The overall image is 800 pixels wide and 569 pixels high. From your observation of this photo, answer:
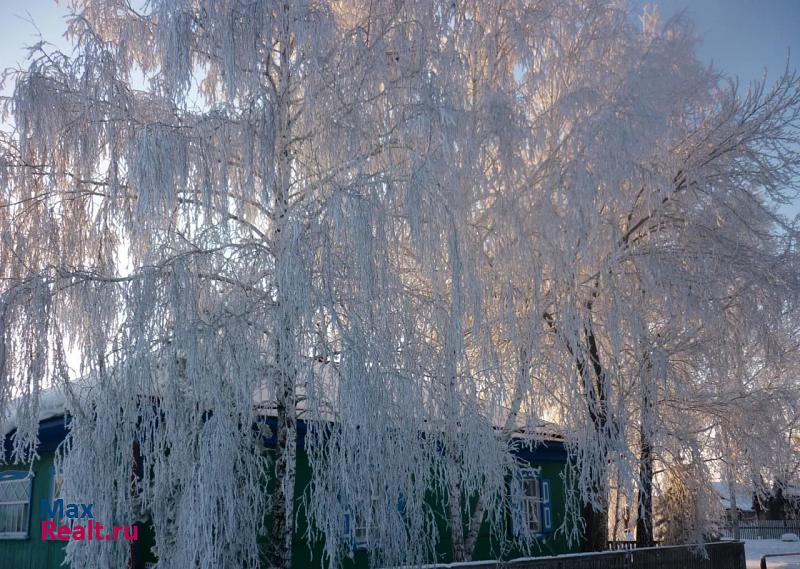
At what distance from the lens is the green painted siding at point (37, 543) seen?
1123cm

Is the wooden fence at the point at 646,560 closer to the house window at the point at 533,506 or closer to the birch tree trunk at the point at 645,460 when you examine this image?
the birch tree trunk at the point at 645,460

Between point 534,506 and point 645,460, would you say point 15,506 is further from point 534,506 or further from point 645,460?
point 645,460

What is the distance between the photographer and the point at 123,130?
8469mm

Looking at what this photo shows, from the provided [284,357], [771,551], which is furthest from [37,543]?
[771,551]

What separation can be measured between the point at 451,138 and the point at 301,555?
263 inches

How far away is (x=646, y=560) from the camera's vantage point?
1292 centimetres

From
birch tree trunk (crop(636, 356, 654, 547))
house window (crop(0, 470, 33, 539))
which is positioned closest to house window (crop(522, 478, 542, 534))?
birch tree trunk (crop(636, 356, 654, 547))

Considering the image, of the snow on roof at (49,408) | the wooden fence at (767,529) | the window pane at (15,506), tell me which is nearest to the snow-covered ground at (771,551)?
the wooden fence at (767,529)

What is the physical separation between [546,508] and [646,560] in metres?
3.01

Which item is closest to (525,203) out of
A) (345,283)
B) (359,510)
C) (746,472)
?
(345,283)

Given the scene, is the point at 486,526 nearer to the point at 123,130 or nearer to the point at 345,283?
the point at 345,283

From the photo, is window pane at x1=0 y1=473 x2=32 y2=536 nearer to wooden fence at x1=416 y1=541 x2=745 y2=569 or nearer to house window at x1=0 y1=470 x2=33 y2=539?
house window at x1=0 y1=470 x2=33 y2=539

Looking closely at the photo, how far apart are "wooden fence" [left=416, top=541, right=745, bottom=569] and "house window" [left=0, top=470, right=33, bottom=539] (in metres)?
6.94

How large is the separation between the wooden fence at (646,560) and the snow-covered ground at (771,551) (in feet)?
13.2
